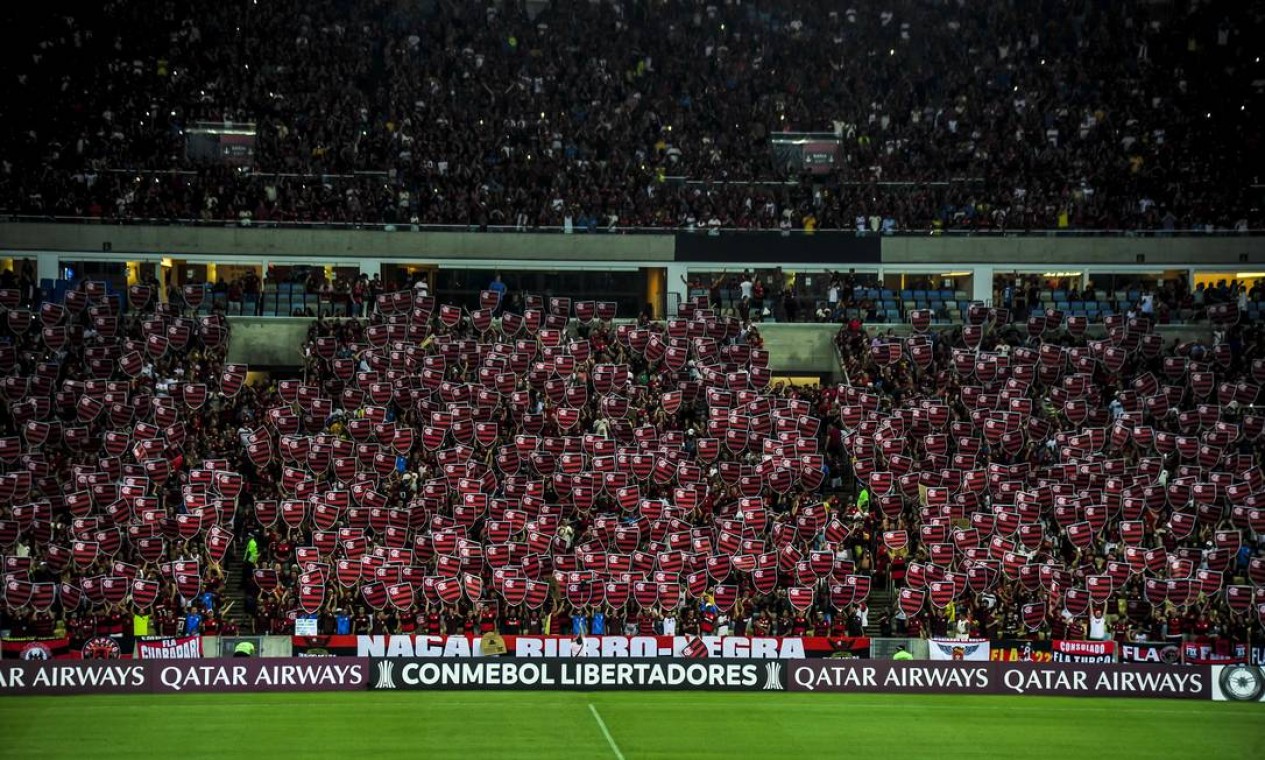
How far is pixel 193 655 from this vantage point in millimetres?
40031

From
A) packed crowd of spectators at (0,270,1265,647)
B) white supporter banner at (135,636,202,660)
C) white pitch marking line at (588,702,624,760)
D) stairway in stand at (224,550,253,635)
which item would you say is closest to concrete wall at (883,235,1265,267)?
packed crowd of spectators at (0,270,1265,647)

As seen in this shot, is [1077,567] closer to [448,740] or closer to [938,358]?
[938,358]

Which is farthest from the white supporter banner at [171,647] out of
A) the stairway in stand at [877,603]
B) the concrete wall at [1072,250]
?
the concrete wall at [1072,250]

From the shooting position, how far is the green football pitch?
3250 cm

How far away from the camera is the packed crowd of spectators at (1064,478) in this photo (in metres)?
43.1

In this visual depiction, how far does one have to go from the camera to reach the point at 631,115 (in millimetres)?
66812

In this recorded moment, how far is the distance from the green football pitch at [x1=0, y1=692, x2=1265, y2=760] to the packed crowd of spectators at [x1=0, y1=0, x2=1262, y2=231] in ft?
93.3

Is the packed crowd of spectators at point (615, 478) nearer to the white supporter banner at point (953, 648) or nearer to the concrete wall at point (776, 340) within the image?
the white supporter banner at point (953, 648)

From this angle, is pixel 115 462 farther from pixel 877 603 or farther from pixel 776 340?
pixel 776 340

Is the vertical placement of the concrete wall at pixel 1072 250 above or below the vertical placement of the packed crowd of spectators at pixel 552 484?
above

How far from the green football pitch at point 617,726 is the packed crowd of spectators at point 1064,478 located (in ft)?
18.6

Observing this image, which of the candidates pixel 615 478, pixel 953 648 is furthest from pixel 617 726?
pixel 615 478

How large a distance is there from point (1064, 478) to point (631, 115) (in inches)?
1021

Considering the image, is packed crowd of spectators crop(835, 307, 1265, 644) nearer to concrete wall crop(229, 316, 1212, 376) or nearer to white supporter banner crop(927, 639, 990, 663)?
white supporter banner crop(927, 639, 990, 663)
